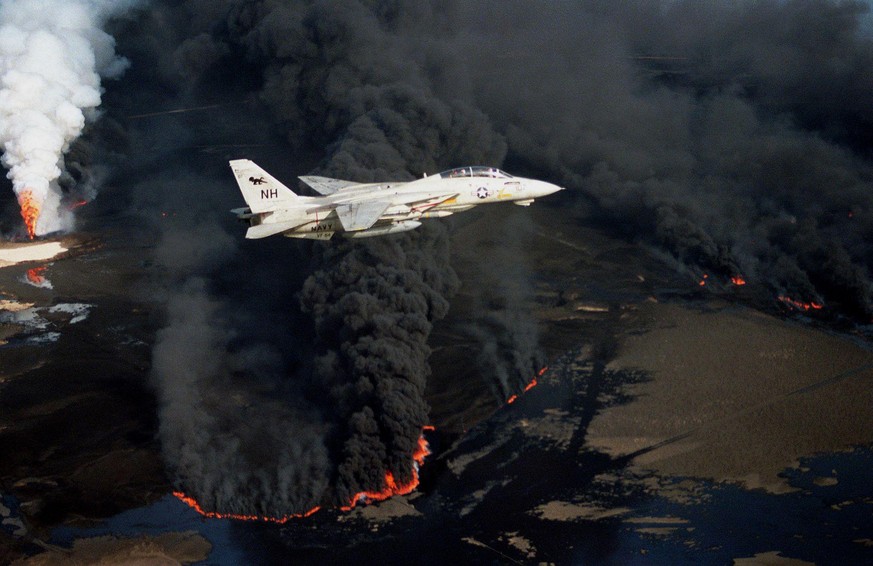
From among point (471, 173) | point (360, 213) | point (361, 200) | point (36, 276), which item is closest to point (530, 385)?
point (360, 213)

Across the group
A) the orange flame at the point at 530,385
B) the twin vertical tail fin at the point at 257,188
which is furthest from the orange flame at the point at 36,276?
the orange flame at the point at 530,385

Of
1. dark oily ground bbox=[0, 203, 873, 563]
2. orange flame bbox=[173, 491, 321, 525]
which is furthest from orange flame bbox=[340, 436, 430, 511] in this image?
orange flame bbox=[173, 491, 321, 525]

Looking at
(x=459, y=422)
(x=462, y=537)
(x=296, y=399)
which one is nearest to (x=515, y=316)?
(x=459, y=422)

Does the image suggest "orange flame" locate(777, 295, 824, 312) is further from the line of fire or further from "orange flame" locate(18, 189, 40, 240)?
"orange flame" locate(18, 189, 40, 240)

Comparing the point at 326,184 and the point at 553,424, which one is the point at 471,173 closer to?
the point at 326,184

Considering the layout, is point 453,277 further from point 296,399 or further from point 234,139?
point 234,139

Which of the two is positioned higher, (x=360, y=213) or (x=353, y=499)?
(x=360, y=213)
